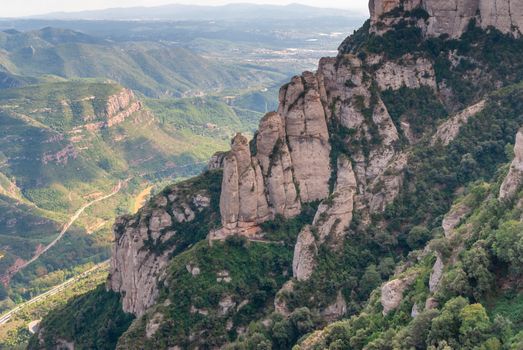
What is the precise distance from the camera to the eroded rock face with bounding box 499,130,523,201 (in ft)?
169

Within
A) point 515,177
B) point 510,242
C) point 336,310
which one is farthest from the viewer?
point 336,310

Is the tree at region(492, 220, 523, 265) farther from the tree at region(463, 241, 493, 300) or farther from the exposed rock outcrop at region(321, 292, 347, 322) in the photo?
the exposed rock outcrop at region(321, 292, 347, 322)

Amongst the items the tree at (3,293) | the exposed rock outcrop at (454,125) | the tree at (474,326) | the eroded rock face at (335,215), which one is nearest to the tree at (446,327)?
the tree at (474,326)

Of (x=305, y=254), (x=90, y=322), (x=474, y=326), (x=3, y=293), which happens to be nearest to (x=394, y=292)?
(x=474, y=326)

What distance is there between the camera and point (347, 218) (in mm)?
76438

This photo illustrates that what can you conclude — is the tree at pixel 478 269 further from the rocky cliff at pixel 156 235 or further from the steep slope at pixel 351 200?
the rocky cliff at pixel 156 235

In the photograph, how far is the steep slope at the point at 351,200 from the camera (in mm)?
65938

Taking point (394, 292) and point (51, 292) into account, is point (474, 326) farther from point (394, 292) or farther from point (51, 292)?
point (51, 292)

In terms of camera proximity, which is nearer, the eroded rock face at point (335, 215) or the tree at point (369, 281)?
the tree at point (369, 281)

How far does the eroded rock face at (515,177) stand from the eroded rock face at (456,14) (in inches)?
1754

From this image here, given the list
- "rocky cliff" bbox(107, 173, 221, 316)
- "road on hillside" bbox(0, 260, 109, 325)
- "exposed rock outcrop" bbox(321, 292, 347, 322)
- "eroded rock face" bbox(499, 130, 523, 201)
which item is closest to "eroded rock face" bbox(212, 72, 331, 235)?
"rocky cliff" bbox(107, 173, 221, 316)

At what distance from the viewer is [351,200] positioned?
76.2 m

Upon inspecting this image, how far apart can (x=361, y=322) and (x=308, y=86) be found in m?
38.3

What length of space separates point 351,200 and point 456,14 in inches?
1400
